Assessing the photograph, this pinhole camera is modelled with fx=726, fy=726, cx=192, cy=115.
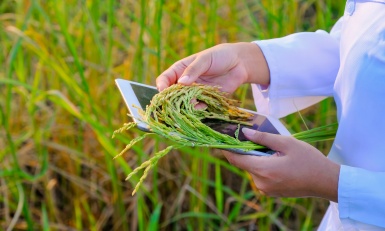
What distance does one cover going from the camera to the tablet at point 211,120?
900 mm

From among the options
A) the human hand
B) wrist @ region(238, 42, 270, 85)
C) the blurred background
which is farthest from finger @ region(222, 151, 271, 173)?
the blurred background

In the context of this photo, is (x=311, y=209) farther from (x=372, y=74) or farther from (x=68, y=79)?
(x=372, y=74)

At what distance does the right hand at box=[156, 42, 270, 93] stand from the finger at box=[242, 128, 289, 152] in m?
0.15

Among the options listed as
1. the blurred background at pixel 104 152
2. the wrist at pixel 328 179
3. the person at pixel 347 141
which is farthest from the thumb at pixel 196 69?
the blurred background at pixel 104 152

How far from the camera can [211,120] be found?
96 cm

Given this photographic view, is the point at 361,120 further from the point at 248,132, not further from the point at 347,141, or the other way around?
the point at 248,132

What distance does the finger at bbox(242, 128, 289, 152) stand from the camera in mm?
876

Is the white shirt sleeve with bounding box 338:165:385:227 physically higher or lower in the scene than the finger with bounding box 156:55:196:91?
lower

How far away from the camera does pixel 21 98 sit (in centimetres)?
188

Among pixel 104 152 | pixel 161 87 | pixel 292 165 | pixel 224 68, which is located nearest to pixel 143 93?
pixel 161 87

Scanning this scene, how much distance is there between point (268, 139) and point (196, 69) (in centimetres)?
18

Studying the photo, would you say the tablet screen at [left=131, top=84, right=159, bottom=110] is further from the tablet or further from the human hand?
the human hand

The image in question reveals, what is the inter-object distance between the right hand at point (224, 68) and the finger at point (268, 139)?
152 millimetres

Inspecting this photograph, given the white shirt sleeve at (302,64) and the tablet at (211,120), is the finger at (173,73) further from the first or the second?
the white shirt sleeve at (302,64)
